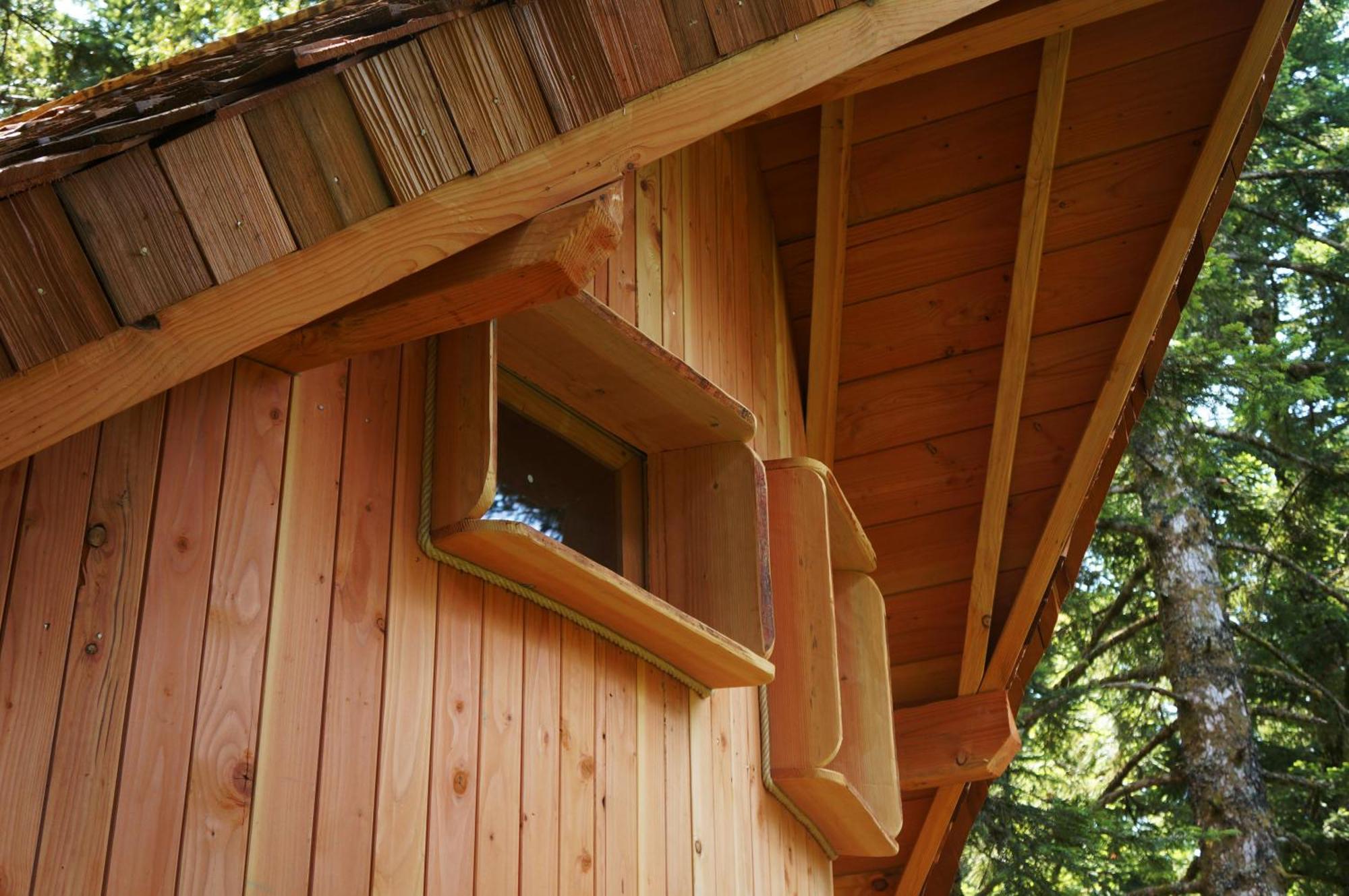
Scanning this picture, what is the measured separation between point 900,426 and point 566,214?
2.88 metres

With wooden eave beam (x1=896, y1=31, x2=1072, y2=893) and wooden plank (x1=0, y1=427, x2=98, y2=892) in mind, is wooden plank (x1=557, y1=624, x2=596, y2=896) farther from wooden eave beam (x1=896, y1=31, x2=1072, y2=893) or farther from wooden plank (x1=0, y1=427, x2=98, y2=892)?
wooden eave beam (x1=896, y1=31, x2=1072, y2=893)

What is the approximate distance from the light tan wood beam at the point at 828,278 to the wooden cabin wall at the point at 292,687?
156 cm

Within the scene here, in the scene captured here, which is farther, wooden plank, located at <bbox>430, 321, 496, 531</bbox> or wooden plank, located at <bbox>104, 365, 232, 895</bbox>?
wooden plank, located at <bbox>430, 321, 496, 531</bbox>

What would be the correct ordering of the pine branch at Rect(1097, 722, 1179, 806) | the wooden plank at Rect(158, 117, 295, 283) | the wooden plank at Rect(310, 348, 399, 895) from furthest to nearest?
1. the pine branch at Rect(1097, 722, 1179, 806)
2. the wooden plank at Rect(310, 348, 399, 895)
3. the wooden plank at Rect(158, 117, 295, 283)

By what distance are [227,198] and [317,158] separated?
0.10m

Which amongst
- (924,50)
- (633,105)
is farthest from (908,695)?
(633,105)

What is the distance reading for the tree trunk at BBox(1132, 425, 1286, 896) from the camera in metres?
7.47

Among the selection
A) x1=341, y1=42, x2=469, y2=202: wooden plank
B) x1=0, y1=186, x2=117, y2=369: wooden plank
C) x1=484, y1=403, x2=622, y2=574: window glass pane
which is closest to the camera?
x1=0, y1=186, x2=117, y2=369: wooden plank

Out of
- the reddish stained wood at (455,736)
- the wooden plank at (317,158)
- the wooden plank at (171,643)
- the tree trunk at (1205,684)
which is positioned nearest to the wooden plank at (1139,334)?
the reddish stained wood at (455,736)

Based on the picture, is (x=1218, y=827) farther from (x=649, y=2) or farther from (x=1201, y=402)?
(x=649, y=2)

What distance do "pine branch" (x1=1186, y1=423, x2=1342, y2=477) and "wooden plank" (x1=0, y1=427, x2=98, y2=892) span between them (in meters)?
8.04

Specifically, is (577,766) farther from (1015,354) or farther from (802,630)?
(1015,354)

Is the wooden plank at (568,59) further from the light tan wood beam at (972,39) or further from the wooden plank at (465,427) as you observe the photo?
the light tan wood beam at (972,39)

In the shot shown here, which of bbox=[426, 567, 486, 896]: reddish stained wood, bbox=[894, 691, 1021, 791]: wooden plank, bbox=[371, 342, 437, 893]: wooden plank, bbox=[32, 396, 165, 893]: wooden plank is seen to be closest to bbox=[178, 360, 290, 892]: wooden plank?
bbox=[32, 396, 165, 893]: wooden plank
